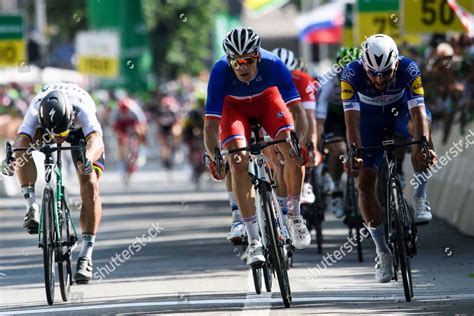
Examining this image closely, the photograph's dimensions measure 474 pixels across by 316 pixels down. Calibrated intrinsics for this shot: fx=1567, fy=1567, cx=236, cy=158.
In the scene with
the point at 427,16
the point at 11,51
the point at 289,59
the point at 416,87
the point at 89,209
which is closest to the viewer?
A: the point at 416,87

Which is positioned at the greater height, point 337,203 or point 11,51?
point 11,51

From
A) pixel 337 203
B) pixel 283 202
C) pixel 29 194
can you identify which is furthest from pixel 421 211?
pixel 337 203

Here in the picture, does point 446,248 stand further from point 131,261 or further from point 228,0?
point 228,0

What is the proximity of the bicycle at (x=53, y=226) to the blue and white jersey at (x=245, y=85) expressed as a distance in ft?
3.52

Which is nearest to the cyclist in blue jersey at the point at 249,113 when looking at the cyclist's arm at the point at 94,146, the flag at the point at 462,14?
the cyclist's arm at the point at 94,146

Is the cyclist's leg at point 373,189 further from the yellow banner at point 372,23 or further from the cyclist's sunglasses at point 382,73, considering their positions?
the yellow banner at point 372,23

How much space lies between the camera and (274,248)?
11148 mm

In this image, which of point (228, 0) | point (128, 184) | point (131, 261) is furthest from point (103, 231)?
point (228, 0)

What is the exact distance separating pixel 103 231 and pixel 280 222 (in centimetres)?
844

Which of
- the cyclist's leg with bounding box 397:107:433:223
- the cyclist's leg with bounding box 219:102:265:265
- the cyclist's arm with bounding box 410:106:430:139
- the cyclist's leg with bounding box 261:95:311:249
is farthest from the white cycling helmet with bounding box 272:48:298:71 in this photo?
the cyclist's arm with bounding box 410:106:430:139

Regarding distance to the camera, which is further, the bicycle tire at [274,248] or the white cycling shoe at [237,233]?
the white cycling shoe at [237,233]

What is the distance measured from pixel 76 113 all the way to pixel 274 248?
2.25 m

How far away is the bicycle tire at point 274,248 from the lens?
10.9 meters

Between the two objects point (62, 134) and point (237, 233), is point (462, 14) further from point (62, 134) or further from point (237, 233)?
point (62, 134)
